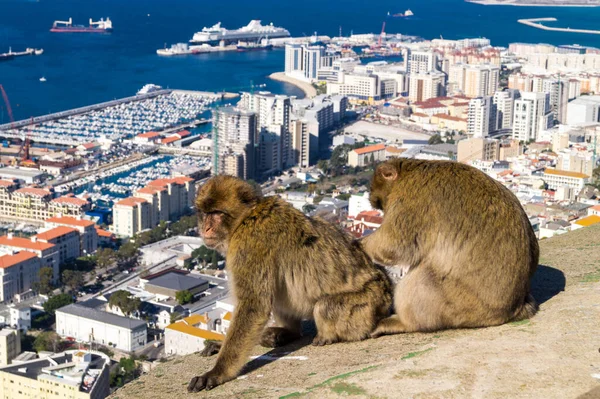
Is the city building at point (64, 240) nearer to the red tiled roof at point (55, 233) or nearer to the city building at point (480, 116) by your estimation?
the red tiled roof at point (55, 233)

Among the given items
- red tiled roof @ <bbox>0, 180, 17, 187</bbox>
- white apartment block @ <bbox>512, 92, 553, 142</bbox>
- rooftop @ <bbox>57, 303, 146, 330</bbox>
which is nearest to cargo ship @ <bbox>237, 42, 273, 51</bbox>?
white apartment block @ <bbox>512, 92, 553, 142</bbox>

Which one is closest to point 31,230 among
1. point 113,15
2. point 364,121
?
point 364,121

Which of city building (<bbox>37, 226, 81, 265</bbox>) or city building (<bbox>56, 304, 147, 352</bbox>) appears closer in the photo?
city building (<bbox>56, 304, 147, 352</bbox>)

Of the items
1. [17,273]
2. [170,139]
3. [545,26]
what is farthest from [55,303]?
[545,26]

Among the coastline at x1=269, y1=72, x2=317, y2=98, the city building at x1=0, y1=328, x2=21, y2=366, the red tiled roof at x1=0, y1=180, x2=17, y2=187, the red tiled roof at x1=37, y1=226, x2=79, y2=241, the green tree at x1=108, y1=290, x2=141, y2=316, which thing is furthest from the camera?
the coastline at x1=269, y1=72, x2=317, y2=98

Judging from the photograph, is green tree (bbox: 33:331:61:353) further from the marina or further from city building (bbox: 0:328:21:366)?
the marina

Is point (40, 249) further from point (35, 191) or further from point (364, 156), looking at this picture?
point (364, 156)
